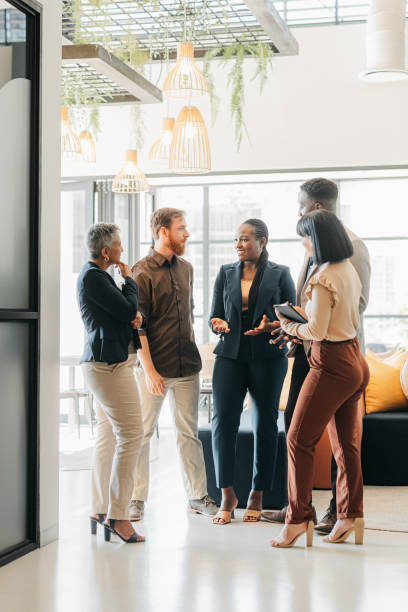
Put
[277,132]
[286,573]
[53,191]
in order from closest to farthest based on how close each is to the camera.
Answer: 1. [286,573]
2. [53,191]
3. [277,132]

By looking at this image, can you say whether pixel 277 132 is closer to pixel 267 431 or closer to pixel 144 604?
pixel 267 431

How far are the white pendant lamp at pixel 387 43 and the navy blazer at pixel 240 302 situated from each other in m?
3.55

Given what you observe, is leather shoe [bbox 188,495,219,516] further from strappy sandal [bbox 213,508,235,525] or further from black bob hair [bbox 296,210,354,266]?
black bob hair [bbox 296,210,354,266]

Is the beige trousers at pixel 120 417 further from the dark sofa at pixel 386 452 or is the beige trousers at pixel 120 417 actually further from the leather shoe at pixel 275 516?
A: the dark sofa at pixel 386 452

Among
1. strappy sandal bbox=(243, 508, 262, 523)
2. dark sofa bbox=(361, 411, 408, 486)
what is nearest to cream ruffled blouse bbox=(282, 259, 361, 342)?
strappy sandal bbox=(243, 508, 262, 523)

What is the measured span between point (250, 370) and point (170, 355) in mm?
472

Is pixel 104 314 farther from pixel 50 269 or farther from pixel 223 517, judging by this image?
pixel 223 517

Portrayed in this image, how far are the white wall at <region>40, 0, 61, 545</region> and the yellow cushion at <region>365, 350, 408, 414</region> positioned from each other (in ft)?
8.10

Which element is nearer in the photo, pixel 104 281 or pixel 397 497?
pixel 104 281

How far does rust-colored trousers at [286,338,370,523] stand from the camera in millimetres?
3709

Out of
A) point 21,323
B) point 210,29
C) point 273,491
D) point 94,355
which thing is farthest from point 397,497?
point 210,29

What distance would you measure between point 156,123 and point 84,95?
379cm

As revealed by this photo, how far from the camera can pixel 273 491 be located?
4637 millimetres

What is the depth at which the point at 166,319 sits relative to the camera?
14.8 ft
